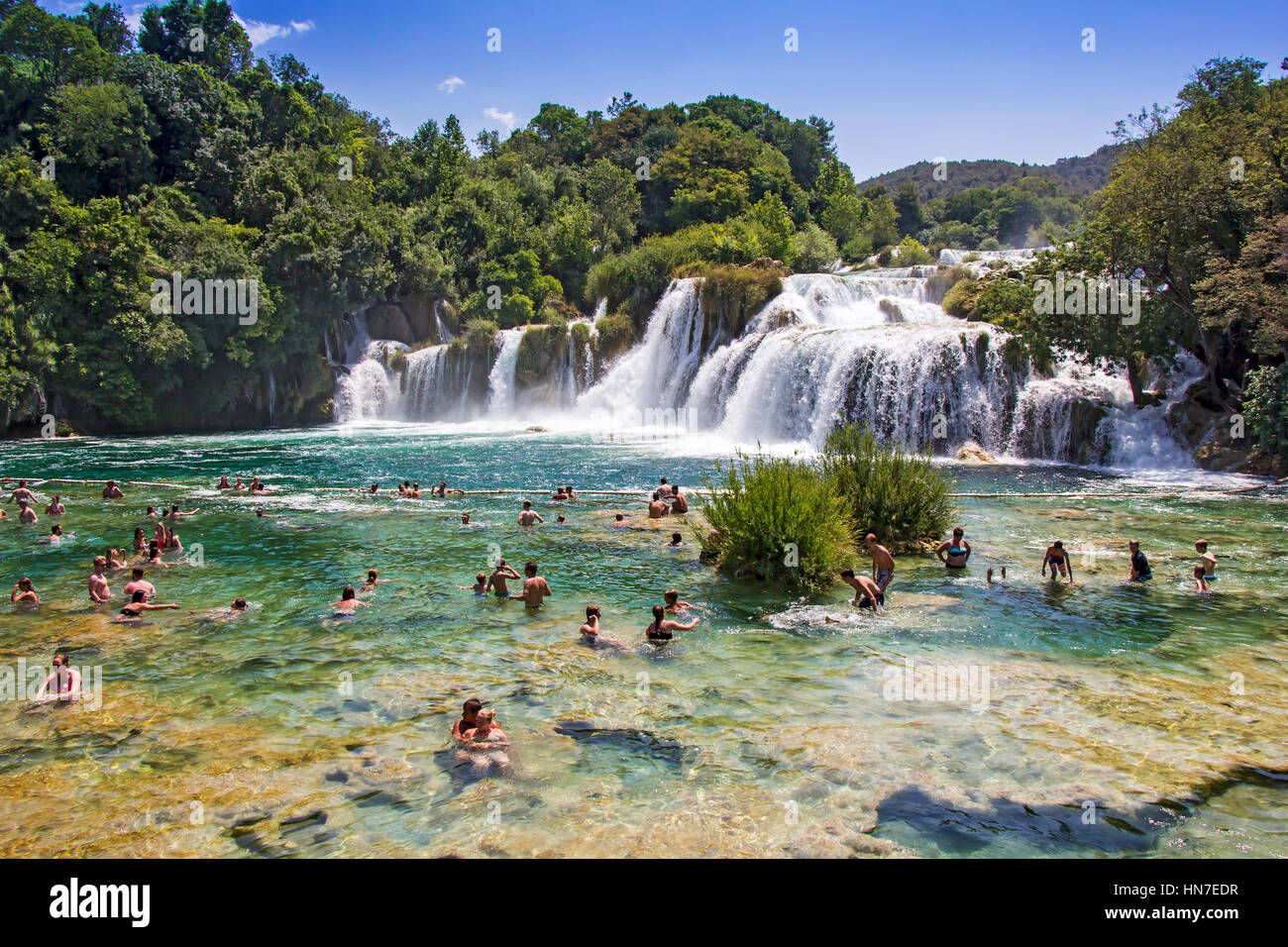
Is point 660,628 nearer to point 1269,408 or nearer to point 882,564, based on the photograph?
point 882,564

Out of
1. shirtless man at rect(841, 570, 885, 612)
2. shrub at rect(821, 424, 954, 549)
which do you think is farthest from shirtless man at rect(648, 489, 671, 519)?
shirtless man at rect(841, 570, 885, 612)

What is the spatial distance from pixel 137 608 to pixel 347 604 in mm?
3049

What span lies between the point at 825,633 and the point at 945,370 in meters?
18.2

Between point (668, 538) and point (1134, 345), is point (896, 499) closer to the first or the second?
point (668, 538)

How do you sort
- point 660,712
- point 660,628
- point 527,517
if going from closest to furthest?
1. point 660,712
2. point 660,628
3. point 527,517

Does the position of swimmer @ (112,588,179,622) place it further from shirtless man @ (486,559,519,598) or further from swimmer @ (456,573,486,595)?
shirtless man @ (486,559,519,598)

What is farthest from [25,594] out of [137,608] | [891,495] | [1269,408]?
[1269,408]

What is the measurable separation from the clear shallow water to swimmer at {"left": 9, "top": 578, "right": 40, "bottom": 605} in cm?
51

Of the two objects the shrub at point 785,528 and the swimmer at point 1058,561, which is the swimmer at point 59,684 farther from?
the swimmer at point 1058,561

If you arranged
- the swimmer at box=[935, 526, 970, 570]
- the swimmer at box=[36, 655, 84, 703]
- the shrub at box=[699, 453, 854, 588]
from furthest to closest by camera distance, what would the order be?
1. the swimmer at box=[935, 526, 970, 570]
2. the shrub at box=[699, 453, 854, 588]
3. the swimmer at box=[36, 655, 84, 703]

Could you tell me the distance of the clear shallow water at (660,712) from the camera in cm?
609

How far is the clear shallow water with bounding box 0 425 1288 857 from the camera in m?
6.09

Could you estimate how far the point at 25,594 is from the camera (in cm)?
1249

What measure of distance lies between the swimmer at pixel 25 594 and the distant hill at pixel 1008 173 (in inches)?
5384
